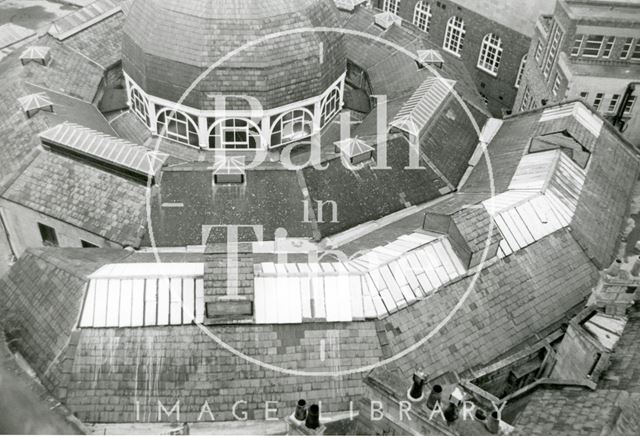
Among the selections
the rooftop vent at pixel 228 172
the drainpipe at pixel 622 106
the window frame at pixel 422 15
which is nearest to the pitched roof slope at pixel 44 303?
the rooftop vent at pixel 228 172

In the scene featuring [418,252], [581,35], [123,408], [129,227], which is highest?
[581,35]

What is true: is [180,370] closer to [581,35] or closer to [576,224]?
[576,224]

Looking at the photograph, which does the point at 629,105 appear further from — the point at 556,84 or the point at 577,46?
the point at 577,46

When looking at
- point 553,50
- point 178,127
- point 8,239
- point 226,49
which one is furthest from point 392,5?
point 8,239

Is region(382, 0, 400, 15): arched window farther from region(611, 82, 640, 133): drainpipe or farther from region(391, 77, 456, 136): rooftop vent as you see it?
region(611, 82, 640, 133): drainpipe

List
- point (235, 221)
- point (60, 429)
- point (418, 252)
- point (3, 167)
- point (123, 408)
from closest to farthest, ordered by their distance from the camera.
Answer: point (60, 429) → point (123, 408) → point (418, 252) → point (235, 221) → point (3, 167)

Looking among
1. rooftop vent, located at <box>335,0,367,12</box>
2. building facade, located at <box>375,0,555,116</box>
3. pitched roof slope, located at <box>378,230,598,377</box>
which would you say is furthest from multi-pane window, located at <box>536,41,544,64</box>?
pitched roof slope, located at <box>378,230,598,377</box>

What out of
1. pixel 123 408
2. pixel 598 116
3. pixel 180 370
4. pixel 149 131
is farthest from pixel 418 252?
pixel 149 131
